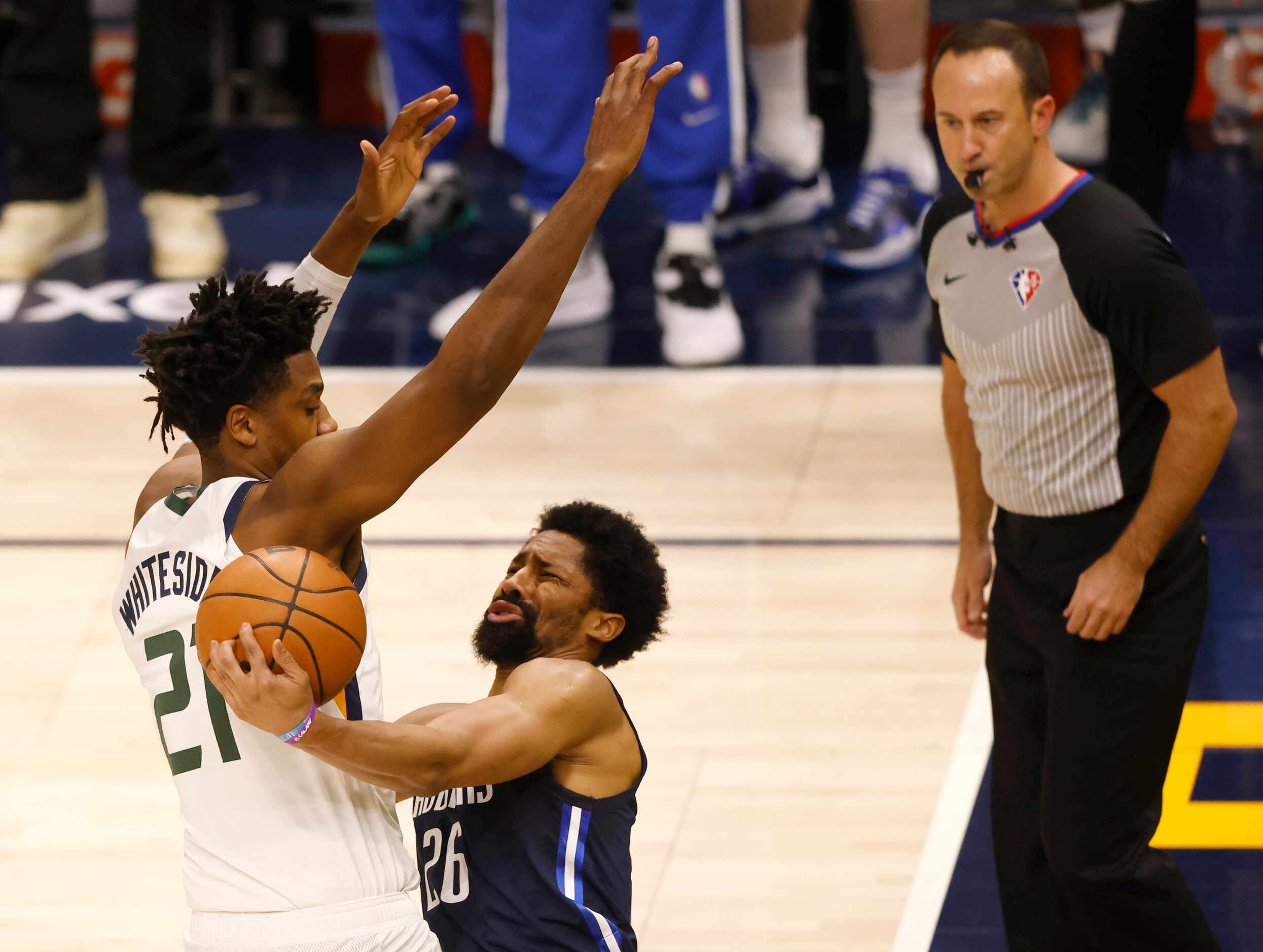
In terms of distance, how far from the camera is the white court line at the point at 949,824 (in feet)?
11.9

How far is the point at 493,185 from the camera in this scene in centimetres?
873

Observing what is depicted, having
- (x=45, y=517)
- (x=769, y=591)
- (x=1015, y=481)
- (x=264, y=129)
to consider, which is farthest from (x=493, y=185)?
(x=1015, y=481)

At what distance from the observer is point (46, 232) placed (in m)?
7.66

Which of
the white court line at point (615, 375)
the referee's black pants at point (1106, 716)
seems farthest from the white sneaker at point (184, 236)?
the referee's black pants at point (1106, 716)

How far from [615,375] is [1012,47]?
3757 mm

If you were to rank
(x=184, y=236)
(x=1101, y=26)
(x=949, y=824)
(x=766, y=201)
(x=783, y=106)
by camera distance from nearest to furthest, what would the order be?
1. (x=949, y=824)
2. (x=184, y=236)
3. (x=783, y=106)
4. (x=1101, y=26)
5. (x=766, y=201)

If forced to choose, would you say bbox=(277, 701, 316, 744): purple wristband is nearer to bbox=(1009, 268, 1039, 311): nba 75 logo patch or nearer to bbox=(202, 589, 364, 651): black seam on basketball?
bbox=(202, 589, 364, 651): black seam on basketball

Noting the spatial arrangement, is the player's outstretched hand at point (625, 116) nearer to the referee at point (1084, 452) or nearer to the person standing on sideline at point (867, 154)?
the referee at point (1084, 452)

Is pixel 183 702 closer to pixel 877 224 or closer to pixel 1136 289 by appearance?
pixel 1136 289

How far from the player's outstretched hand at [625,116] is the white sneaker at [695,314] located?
13.6 ft

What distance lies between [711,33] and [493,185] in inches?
93.1

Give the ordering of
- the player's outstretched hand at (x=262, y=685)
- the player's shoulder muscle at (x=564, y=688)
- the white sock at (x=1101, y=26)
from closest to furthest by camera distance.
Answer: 1. the player's outstretched hand at (x=262, y=685)
2. the player's shoulder muscle at (x=564, y=688)
3. the white sock at (x=1101, y=26)

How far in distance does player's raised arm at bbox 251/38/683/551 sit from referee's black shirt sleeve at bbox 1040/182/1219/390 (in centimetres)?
75

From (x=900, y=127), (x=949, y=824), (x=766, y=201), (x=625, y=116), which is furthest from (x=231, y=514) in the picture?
(x=766, y=201)
